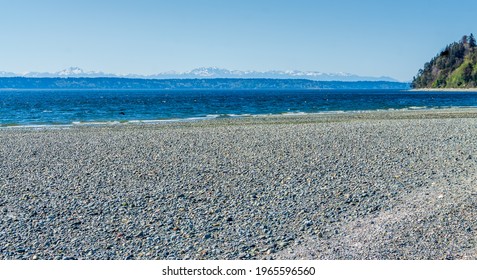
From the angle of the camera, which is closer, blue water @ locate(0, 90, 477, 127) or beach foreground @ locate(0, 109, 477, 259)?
beach foreground @ locate(0, 109, 477, 259)

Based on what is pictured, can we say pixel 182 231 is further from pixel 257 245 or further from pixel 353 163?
pixel 353 163

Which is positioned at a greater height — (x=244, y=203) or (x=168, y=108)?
(x=244, y=203)

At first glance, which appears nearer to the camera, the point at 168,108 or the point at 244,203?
the point at 244,203

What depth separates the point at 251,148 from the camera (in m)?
19.3

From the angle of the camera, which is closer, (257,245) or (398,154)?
(257,245)

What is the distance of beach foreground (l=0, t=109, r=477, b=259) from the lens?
819 centimetres

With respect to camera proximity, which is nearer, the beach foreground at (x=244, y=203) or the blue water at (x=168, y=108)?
the beach foreground at (x=244, y=203)

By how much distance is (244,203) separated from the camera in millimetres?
10828

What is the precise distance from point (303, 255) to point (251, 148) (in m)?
11.6

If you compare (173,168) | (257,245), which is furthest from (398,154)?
(257,245)

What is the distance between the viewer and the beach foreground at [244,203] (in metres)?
8.19

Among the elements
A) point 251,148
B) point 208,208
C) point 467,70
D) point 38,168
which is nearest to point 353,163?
point 251,148

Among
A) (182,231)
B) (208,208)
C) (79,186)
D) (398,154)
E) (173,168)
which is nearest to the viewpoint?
(182,231)
